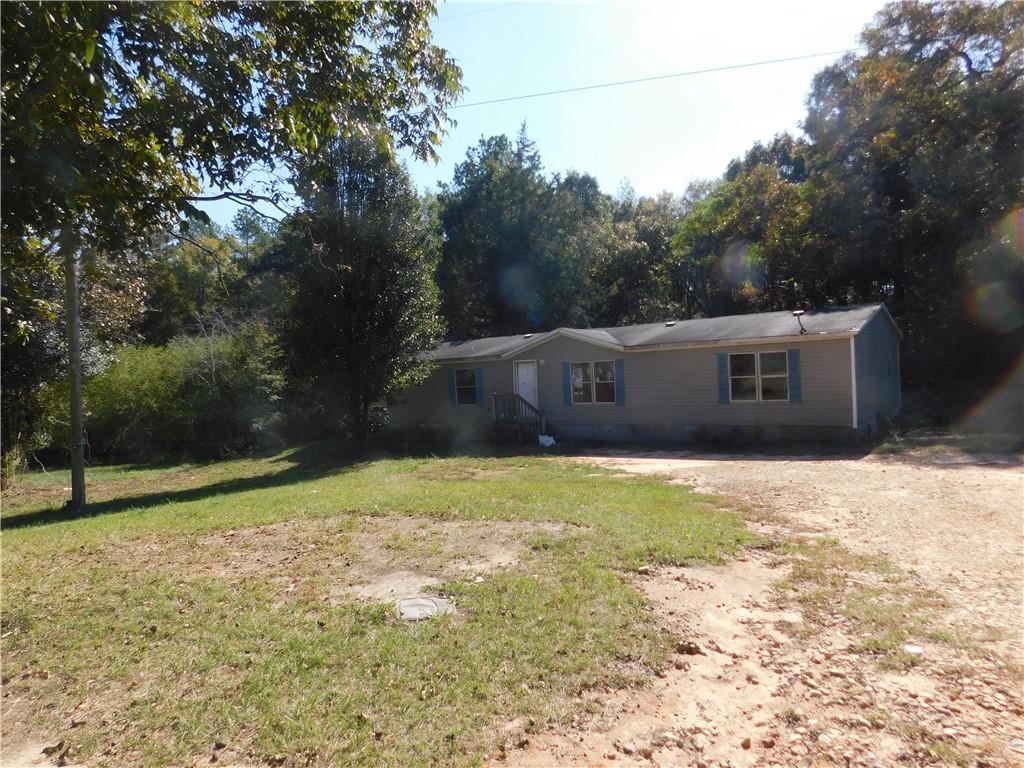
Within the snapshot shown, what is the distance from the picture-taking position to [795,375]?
15031 mm

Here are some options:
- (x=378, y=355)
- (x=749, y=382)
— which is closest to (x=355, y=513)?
(x=378, y=355)

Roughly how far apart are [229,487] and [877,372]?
15.5 meters

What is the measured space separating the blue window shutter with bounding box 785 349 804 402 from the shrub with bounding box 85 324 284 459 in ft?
49.1

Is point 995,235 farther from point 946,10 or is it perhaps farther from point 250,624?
point 250,624

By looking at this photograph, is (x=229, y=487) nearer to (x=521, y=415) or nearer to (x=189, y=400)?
(x=521, y=415)

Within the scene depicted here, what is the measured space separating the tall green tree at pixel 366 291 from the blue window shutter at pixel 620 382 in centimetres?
Answer: 514

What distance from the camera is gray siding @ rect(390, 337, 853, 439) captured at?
48.1 ft

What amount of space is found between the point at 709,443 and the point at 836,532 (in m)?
9.24

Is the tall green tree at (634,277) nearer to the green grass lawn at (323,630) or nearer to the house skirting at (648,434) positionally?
the house skirting at (648,434)

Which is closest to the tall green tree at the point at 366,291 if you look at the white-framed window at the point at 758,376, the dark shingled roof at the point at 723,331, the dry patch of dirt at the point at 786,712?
the dark shingled roof at the point at 723,331

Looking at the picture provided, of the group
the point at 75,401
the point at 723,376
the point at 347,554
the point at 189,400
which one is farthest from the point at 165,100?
the point at 189,400

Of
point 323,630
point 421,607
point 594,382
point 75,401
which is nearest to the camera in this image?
point 323,630

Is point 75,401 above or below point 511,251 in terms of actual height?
below

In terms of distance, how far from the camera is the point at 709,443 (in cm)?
1603
